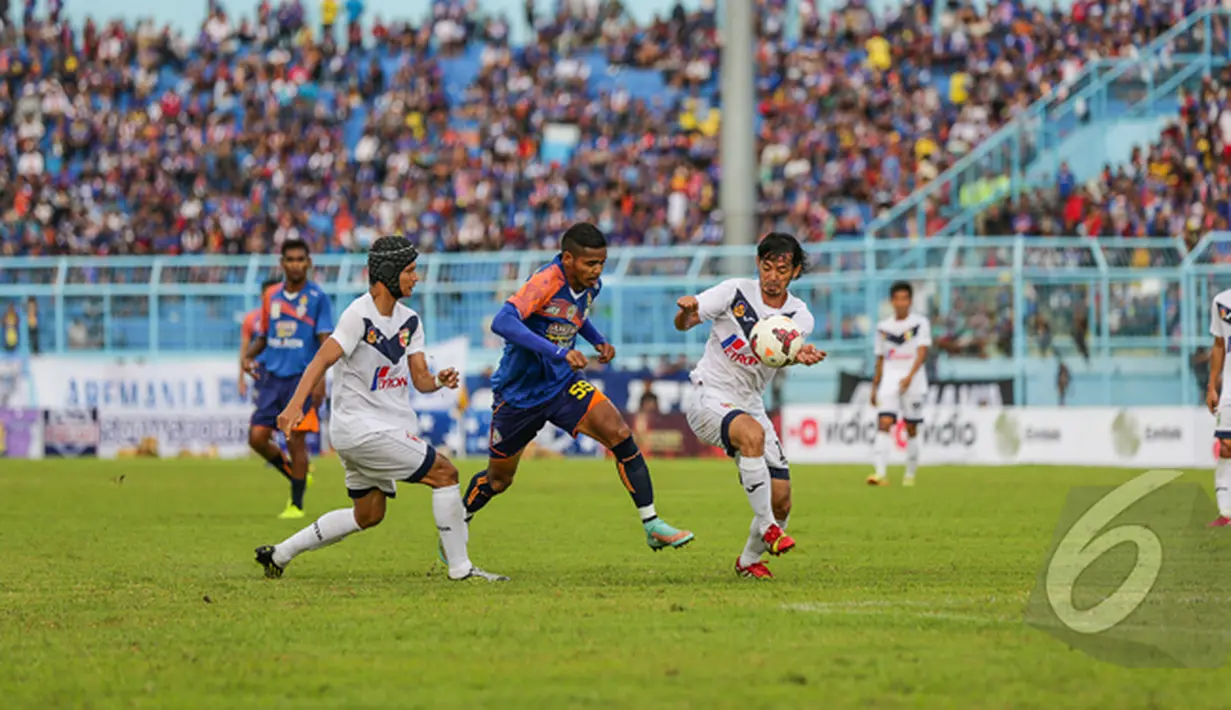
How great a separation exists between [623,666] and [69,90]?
46.7 m

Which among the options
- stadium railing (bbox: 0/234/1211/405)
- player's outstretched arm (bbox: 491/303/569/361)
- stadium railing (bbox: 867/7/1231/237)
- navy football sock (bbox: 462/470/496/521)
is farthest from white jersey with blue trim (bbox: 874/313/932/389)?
stadium railing (bbox: 867/7/1231/237)

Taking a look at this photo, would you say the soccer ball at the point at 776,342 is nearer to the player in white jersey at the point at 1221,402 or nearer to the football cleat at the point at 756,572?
the football cleat at the point at 756,572

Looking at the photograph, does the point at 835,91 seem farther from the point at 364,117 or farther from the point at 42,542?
the point at 42,542

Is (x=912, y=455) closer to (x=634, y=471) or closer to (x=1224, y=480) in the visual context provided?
(x=1224, y=480)

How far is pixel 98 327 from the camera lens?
34156mm

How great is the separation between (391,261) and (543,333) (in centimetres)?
128

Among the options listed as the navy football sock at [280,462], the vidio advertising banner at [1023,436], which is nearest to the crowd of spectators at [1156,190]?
the vidio advertising banner at [1023,436]

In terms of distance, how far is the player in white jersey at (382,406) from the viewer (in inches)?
402

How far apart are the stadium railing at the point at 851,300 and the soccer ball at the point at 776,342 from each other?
61.0 ft

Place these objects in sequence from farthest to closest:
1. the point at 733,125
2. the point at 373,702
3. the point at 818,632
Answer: the point at 733,125, the point at 818,632, the point at 373,702

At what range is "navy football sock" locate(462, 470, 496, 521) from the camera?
38.8 feet

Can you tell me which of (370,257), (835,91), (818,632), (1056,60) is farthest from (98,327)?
(818,632)

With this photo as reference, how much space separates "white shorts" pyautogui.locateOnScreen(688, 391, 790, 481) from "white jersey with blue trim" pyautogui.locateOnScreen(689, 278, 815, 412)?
62mm

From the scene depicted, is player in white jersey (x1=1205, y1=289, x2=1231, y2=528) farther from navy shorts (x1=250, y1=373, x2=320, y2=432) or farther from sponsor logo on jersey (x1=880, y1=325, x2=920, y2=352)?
navy shorts (x1=250, y1=373, x2=320, y2=432)
